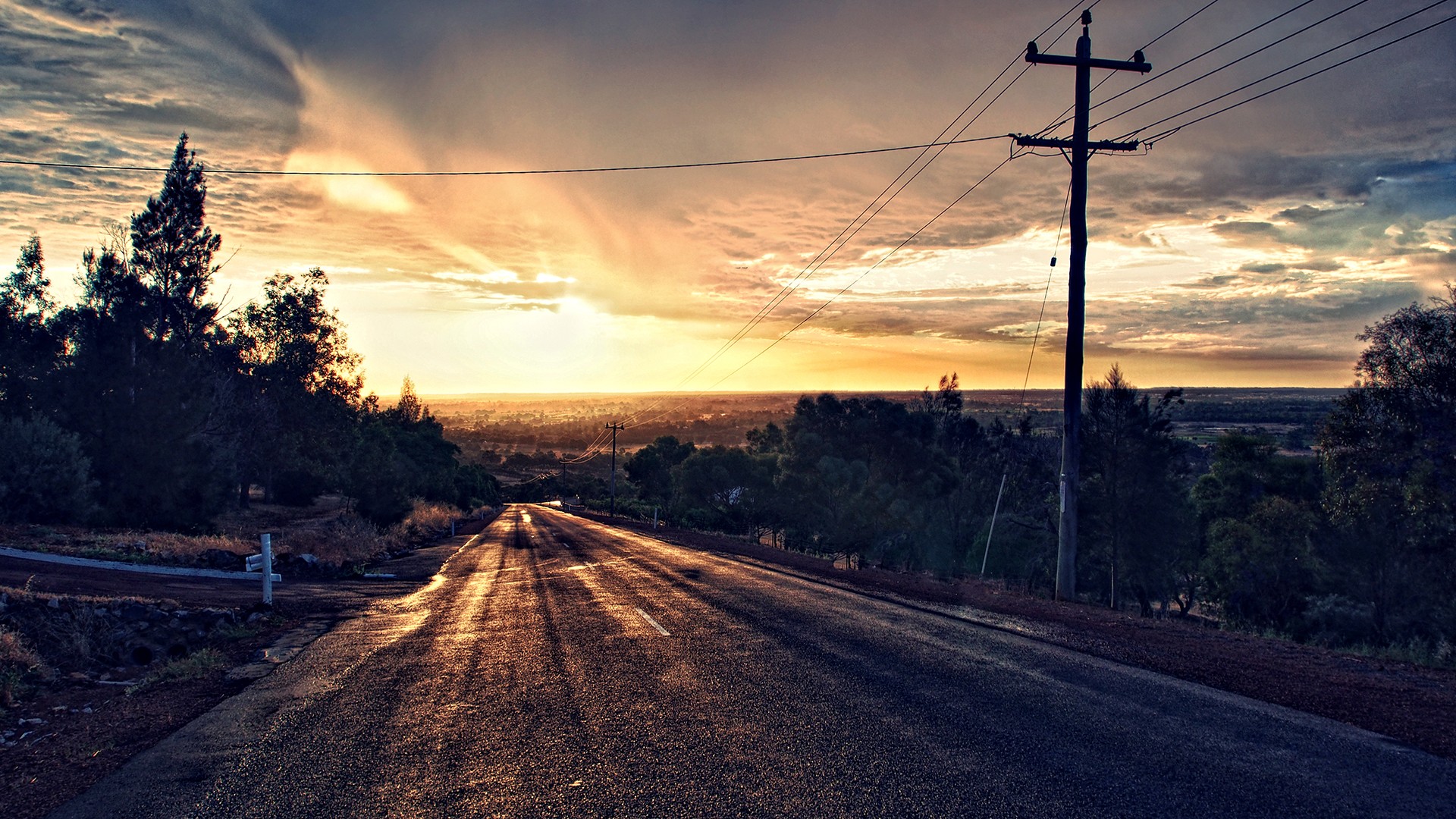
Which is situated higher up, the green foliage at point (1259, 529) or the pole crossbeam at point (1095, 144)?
the pole crossbeam at point (1095, 144)

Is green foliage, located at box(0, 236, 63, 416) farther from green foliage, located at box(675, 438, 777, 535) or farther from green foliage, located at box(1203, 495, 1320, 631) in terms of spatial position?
green foliage, located at box(1203, 495, 1320, 631)

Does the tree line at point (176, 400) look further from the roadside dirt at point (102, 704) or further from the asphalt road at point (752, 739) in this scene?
the asphalt road at point (752, 739)

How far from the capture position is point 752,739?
18.7ft

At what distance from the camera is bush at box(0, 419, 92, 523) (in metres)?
22.3

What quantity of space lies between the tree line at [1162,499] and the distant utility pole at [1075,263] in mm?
5687

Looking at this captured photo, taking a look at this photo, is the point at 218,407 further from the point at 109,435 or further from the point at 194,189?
the point at 194,189

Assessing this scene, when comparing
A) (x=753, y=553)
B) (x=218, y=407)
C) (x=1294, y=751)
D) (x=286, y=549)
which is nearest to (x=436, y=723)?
(x=1294, y=751)

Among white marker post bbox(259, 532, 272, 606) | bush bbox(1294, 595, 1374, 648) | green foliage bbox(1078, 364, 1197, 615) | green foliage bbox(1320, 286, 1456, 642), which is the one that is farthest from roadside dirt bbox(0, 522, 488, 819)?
bush bbox(1294, 595, 1374, 648)

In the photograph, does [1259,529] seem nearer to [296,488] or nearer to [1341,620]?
[1341,620]

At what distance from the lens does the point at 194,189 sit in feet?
141

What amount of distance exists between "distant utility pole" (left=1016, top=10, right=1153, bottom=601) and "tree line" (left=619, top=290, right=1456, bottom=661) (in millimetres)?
5687

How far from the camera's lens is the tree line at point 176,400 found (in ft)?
89.4

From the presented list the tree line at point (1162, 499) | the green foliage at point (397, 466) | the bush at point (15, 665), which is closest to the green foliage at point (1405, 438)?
the tree line at point (1162, 499)

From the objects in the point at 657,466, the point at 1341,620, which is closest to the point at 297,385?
the point at 657,466
